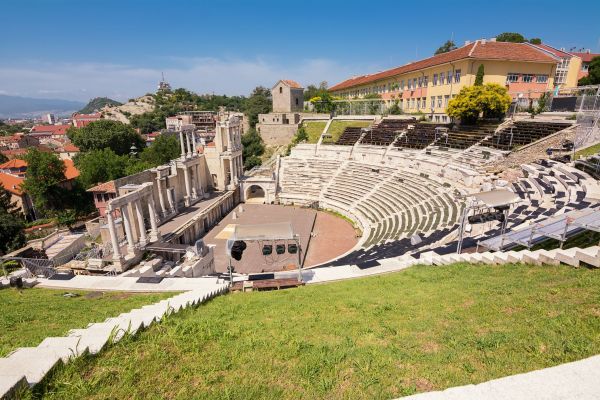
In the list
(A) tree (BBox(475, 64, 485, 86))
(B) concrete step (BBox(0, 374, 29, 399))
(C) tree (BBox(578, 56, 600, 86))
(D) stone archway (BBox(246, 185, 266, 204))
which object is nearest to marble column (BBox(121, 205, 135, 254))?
(B) concrete step (BBox(0, 374, 29, 399))

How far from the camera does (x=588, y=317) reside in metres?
5.79

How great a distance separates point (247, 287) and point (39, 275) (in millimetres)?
11111

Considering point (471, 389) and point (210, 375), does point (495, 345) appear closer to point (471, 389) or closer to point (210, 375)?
point (471, 389)

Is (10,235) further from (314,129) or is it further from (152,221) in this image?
(314,129)

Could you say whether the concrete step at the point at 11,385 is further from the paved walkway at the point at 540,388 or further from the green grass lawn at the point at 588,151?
the green grass lawn at the point at 588,151

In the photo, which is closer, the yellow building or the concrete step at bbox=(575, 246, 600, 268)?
the concrete step at bbox=(575, 246, 600, 268)

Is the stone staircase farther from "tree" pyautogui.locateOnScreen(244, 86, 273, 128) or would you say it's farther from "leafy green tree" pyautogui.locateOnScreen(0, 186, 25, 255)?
"tree" pyautogui.locateOnScreen(244, 86, 273, 128)

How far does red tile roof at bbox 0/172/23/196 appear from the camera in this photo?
39062mm

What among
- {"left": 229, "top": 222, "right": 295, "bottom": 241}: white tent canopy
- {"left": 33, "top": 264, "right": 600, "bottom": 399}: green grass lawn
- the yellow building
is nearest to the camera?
{"left": 33, "top": 264, "right": 600, "bottom": 399}: green grass lawn

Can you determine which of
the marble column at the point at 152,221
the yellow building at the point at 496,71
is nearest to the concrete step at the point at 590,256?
the marble column at the point at 152,221

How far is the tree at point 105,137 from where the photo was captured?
59.4m

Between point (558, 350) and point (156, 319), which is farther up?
point (558, 350)

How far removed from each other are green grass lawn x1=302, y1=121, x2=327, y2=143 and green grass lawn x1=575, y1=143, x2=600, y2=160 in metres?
30.1

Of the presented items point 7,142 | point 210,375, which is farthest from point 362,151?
point 7,142
